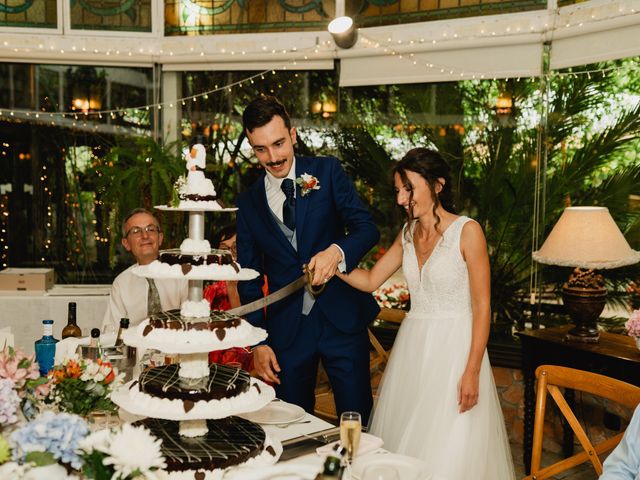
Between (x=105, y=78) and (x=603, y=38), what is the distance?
3.62 metres

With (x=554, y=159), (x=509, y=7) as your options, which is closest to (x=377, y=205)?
(x=554, y=159)

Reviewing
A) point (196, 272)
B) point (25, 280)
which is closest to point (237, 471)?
point (196, 272)

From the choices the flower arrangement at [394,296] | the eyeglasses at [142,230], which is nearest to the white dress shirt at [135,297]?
the eyeglasses at [142,230]

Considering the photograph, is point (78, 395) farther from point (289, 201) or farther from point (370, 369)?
point (370, 369)

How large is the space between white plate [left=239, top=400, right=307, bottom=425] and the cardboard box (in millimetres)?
3321

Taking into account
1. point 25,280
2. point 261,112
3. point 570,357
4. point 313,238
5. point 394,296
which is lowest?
point 570,357

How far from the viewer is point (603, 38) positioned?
13.4 feet

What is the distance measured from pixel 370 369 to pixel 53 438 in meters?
3.17

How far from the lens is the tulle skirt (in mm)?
2465

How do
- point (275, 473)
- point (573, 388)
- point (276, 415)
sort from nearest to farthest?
point (275, 473) < point (276, 415) < point (573, 388)

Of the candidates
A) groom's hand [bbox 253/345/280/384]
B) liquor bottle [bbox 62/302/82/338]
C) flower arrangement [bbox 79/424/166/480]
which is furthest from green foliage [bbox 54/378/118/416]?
liquor bottle [bbox 62/302/82/338]

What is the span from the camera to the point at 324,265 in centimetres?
228

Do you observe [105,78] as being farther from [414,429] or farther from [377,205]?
[414,429]

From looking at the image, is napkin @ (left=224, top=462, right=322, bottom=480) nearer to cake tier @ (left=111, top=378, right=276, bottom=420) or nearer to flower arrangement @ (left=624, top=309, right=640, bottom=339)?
cake tier @ (left=111, top=378, right=276, bottom=420)
